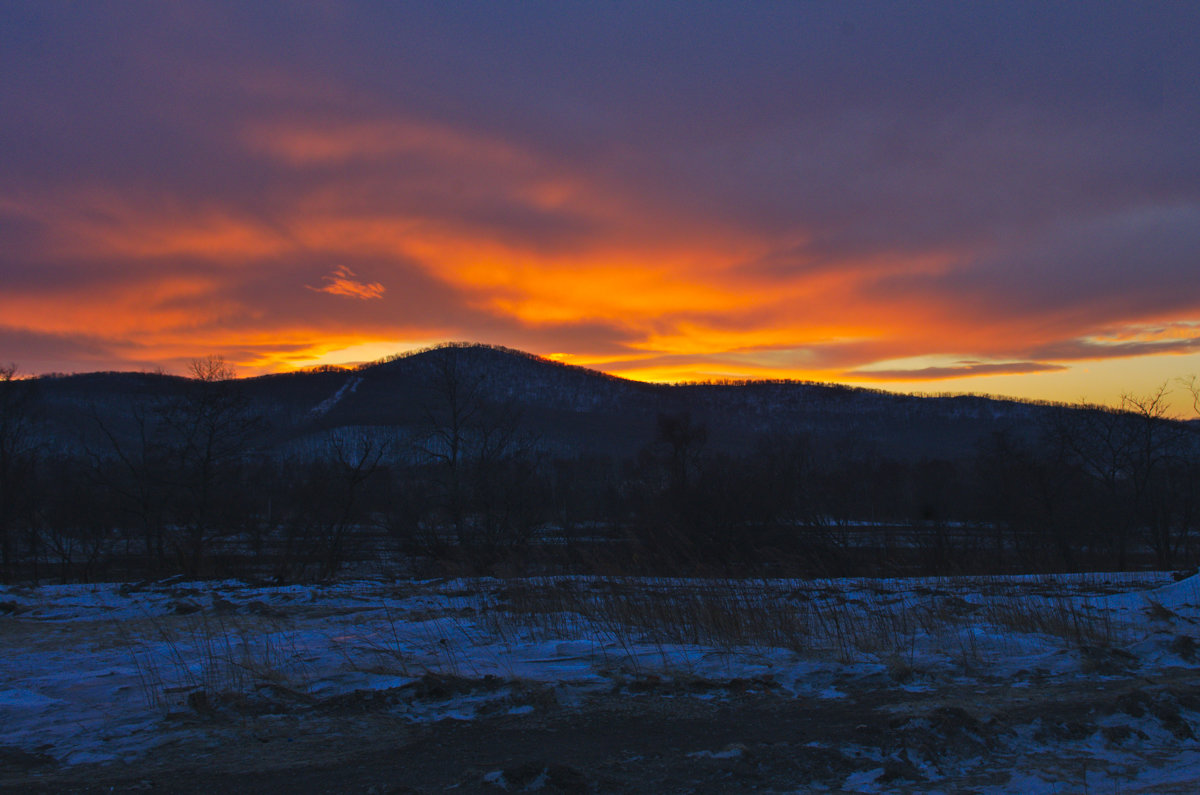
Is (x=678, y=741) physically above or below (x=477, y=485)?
below

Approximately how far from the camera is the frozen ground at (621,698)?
173 inches

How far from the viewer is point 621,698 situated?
6.06 meters

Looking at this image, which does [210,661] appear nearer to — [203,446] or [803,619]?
[803,619]

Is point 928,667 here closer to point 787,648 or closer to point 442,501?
point 787,648

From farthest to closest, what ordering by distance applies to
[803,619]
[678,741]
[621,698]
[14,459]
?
[14,459], [803,619], [621,698], [678,741]

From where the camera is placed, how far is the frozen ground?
440 cm

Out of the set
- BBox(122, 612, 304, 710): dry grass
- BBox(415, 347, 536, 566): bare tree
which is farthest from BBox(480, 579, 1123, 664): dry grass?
BBox(415, 347, 536, 566): bare tree

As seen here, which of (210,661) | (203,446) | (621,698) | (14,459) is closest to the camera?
(621,698)

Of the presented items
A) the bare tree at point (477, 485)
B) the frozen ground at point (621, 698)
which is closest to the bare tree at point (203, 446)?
the bare tree at point (477, 485)

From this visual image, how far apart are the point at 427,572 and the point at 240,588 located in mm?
8495

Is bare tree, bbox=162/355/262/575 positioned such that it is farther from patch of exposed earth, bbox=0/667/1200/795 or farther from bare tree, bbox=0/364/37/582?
patch of exposed earth, bbox=0/667/1200/795

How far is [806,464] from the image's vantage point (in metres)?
52.6

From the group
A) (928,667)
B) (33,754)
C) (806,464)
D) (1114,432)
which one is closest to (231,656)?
(33,754)

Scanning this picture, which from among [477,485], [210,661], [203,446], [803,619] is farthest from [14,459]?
[803,619]
